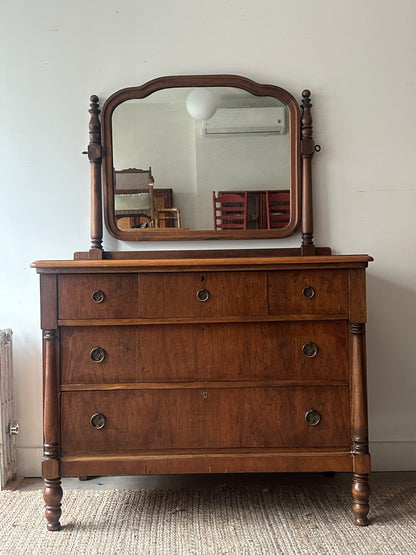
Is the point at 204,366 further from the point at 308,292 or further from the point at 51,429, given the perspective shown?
the point at 51,429

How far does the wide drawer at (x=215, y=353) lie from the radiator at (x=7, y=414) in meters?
0.62

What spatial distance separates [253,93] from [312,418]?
154cm

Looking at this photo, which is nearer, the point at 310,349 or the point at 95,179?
the point at 310,349

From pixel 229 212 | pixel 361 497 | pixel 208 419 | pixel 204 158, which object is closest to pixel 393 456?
pixel 361 497

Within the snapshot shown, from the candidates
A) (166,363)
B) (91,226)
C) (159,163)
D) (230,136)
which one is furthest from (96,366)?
(230,136)

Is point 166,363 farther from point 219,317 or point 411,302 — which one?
point 411,302

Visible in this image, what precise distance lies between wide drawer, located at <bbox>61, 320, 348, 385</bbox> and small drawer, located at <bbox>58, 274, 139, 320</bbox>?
67mm

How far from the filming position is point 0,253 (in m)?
2.85

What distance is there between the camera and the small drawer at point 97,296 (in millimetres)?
2225

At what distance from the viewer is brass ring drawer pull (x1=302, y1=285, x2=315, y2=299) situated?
2213 mm

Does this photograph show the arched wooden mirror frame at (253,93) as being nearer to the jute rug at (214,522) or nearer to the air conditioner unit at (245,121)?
the air conditioner unit at (245,121)

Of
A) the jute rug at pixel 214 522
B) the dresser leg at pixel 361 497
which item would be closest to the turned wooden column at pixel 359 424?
the dresser leg at pixel 361 497

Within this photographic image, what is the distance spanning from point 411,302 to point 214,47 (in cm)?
158

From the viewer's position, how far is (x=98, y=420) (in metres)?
2.22
